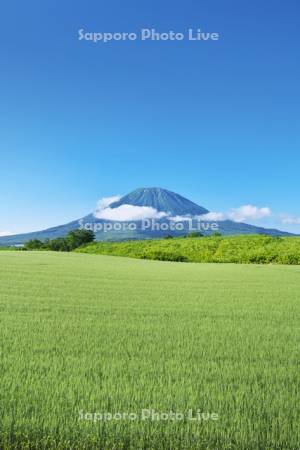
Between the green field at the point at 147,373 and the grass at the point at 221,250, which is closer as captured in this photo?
the green field at the point at 147,373

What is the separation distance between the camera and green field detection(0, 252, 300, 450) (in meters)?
4.58

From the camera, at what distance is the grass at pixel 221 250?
39375 millimetres

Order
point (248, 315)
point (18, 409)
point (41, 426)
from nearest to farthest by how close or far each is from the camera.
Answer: point (41, 426) < point (18, 409) < point (248, 315)

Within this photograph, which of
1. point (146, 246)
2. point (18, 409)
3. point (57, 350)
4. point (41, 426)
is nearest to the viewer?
point (41, 426)

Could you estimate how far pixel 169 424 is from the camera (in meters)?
4.75

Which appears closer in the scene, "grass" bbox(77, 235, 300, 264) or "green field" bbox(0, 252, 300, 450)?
"green field" bbox(0, 252, 300, 450)

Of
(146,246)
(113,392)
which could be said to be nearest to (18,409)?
(113,392)

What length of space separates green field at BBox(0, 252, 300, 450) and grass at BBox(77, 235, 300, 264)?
26.4m

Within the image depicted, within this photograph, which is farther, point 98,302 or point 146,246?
point 146,246

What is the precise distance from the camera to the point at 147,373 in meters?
6.23

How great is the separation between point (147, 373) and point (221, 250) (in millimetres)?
36853

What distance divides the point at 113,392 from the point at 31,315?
602 cm

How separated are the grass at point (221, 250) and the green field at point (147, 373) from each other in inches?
1039

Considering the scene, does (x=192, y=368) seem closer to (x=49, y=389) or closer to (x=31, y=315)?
(x=49, y=389)
